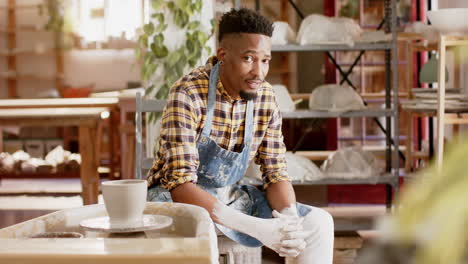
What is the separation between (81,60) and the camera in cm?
1004

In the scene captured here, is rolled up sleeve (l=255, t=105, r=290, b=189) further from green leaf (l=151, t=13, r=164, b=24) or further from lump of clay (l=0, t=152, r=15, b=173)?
lump of clay (l=0, t=152, r=15, b=173)

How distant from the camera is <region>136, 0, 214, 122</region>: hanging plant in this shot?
13.6 ft

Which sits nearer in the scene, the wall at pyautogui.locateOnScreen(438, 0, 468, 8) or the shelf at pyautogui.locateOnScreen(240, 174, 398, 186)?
the shelf at pyautogui.locateOnScreen(240, 174, 398, 186)

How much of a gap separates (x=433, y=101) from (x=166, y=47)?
5.19 ft

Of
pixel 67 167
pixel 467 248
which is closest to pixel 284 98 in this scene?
pixel 67 167

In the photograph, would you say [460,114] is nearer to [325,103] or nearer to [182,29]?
[325,103]

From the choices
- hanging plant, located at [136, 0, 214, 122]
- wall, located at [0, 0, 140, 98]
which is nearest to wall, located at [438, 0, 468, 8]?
hanging plant, located at [136, 0, 214, 122]

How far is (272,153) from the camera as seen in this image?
249 centimetres

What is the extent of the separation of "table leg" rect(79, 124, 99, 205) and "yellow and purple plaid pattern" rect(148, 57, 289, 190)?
2.72 metres

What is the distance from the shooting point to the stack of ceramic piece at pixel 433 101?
11.9ft

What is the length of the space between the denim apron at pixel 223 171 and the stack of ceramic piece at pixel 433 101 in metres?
1.59

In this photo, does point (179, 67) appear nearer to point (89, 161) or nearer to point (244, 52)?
point (89, 161)

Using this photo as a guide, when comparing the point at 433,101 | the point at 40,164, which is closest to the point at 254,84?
the point at 433,101

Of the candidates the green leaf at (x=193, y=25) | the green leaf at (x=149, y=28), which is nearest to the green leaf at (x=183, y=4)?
the green leaf at (x=193, y=25)
